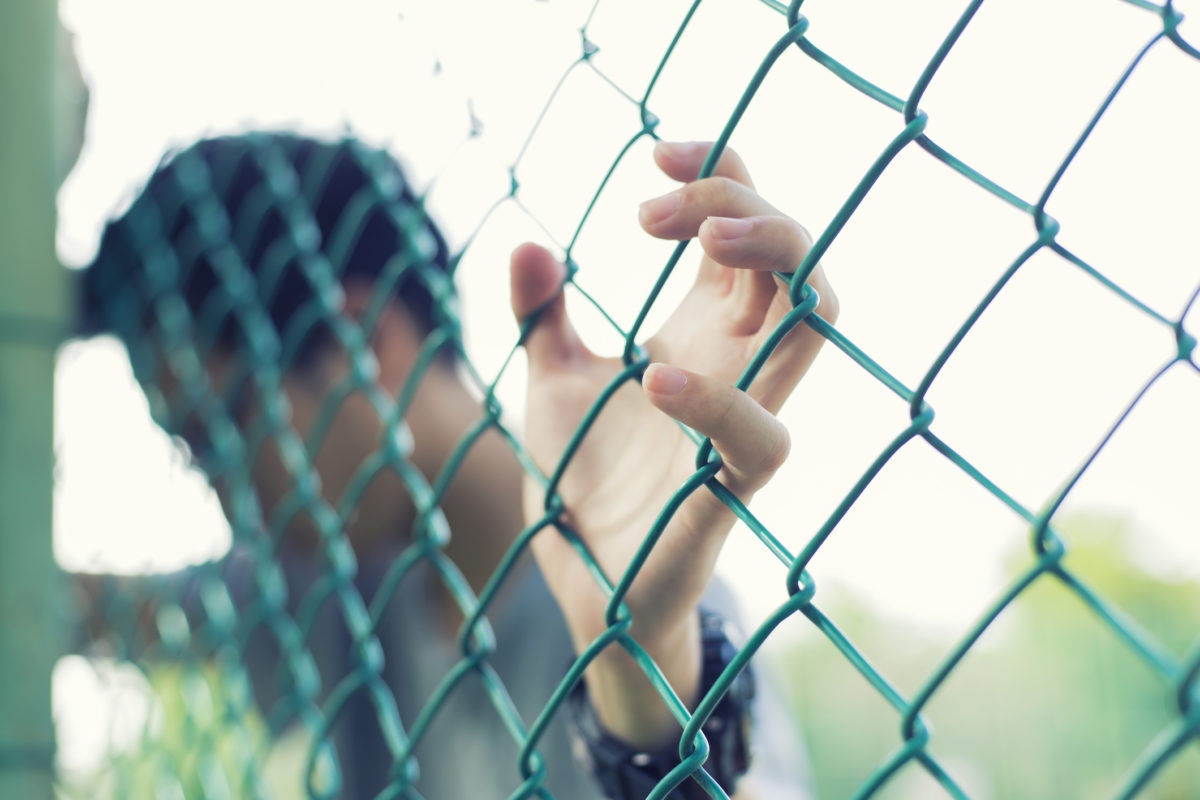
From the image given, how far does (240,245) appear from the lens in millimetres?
1617

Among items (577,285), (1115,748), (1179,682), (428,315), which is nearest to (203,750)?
(428,315)

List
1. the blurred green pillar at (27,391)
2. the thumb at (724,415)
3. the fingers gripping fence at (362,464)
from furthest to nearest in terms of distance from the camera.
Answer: the blurred green pillar at (27,391), the thumb at (724,415), the fingers gripping fence at (362,464)

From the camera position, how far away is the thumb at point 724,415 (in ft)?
1.93

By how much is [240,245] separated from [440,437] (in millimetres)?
457

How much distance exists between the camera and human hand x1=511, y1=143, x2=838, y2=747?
0.59 metres

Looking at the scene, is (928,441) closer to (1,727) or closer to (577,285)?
(577,285)

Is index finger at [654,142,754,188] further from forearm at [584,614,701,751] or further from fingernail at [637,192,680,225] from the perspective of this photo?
forearm at [584,614,701,751]

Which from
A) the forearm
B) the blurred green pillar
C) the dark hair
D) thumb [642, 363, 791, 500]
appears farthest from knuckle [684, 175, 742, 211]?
the blurred green pillar

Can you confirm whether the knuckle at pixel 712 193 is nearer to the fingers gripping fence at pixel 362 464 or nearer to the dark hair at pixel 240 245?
the fingers gripping fence at pixel 362 464

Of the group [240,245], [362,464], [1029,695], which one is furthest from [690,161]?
[1029,695]

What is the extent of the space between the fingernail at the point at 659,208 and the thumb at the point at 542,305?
17 centimetres

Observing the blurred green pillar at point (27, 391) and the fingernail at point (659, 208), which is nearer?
the fingernail at point (659, 208)

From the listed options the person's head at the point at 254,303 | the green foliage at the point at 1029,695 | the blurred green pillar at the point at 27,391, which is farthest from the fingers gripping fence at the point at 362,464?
the green foliage at the point at 1029,695

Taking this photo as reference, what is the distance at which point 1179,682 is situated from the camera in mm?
373
